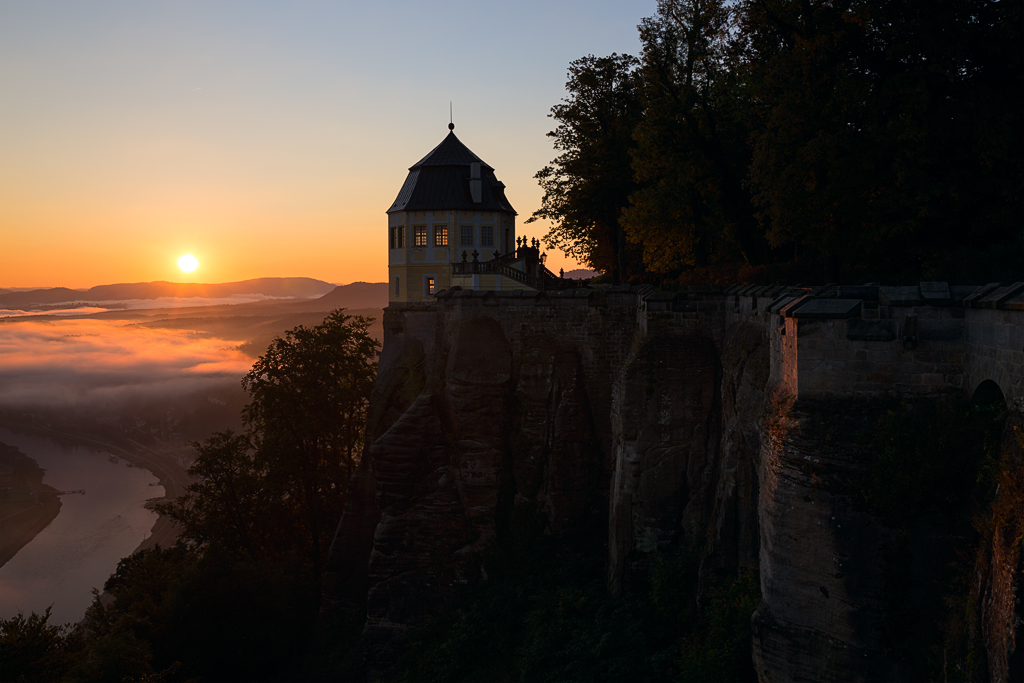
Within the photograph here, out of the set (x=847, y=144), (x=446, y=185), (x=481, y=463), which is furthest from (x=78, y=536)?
(x=847, y=144)

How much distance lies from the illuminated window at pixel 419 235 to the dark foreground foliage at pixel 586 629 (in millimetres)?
24483

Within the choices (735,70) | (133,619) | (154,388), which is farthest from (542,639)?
(154,388)

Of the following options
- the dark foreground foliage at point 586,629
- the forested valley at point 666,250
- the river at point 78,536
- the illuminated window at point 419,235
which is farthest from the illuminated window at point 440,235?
the river at point 78,536

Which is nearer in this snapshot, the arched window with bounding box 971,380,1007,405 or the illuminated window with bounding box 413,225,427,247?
the arched window with bounding box 971,380,1007,405

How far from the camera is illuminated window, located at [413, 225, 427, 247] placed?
1711 inches

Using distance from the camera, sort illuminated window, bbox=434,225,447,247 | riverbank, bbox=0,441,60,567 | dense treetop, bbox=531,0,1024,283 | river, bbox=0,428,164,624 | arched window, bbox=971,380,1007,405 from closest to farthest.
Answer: arched window, bbox=971,380,1007,405 < dense treetop, bbox=531,0,1024,283 < illuminated window, bbox=434,225,447,247 < river, bbox=0,428,164,624 < riverbank, bbox=0,441,60,567

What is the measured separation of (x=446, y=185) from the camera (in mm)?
44031

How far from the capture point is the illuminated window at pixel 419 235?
143 feet

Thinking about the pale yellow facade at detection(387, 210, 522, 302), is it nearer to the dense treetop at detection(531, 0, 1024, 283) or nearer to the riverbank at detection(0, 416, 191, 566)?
the dense treetop at detection(531, 0, 1024, 283)

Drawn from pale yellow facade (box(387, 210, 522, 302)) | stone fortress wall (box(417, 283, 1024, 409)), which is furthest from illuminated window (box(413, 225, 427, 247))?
stone fortress wall (box(417, 283, 1024, 409))

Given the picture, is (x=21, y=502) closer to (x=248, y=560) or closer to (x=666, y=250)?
(x=248, y=560)

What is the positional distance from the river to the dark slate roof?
4213cm

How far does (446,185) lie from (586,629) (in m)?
31.3

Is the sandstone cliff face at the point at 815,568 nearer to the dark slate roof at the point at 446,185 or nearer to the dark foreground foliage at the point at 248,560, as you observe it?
the dark foreground foliage at the point at 248,560
